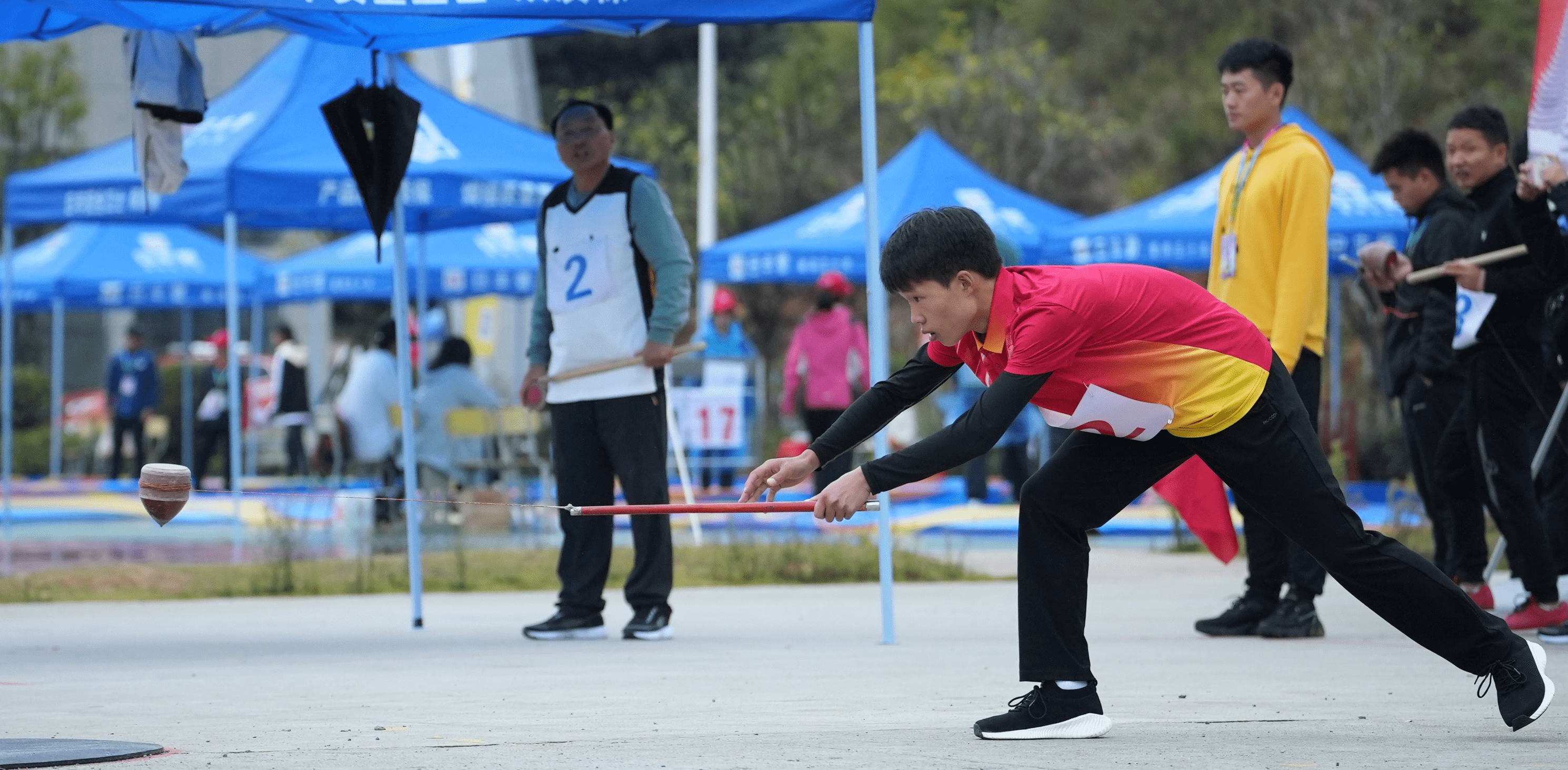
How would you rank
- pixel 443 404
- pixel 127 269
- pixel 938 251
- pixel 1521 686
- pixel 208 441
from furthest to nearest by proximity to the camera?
pixel 208 441 < pixel 127 269 < pixel 443 404 < pixel 1521 686 < pixel 938 251

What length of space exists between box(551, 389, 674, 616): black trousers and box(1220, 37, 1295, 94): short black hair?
99.6 inches

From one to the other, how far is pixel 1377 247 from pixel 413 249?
40.6 feet


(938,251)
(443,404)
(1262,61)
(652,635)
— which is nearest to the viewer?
(938,251)

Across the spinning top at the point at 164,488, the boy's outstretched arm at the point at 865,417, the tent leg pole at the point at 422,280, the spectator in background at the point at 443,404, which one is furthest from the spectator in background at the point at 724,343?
the spinning top at the point at 164,488

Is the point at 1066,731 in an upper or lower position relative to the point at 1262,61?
lower

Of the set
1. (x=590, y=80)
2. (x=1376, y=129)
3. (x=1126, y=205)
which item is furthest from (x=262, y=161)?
(x=590, y=80)

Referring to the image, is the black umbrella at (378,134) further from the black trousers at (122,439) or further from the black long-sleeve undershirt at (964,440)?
the black trousers at (122,439)

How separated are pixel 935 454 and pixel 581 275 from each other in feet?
12.2

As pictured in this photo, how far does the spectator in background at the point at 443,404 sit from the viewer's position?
45.5ft

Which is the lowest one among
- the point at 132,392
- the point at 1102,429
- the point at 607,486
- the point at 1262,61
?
the point at 607,486

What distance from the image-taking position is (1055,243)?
53.6 feet

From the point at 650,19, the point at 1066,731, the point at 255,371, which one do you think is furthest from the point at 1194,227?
the point at 255,371

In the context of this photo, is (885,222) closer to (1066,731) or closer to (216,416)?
(216,416)

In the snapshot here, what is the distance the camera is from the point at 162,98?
7.62 metres
